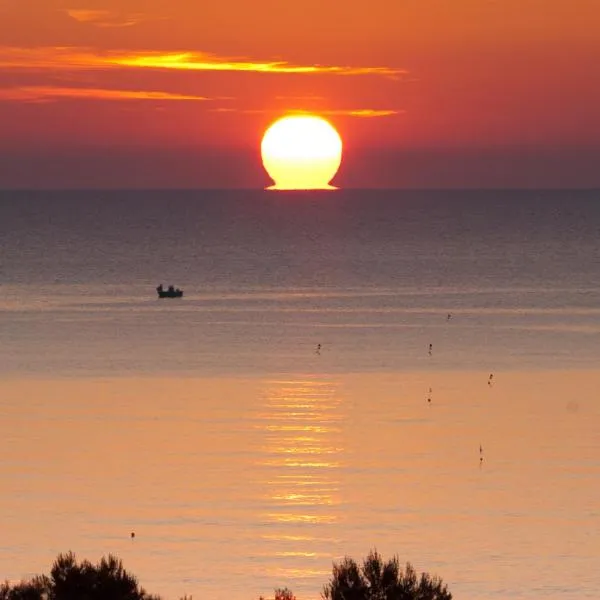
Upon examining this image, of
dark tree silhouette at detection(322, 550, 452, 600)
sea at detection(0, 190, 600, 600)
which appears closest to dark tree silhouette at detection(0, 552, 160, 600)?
dark tree silhouette at detection(322, 550, 452, 600)

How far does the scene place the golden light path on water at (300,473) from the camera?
67750mm

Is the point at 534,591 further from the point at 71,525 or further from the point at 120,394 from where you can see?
the point at 120,394

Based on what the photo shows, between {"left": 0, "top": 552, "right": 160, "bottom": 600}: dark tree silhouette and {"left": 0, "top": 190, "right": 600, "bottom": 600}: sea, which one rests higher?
{"left": 0, "top": 190, "right": 600, "bottom": 600}: sea

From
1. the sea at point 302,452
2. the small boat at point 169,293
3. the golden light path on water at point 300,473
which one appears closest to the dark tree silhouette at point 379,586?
the sea at point 302,452

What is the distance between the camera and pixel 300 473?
81.1 m

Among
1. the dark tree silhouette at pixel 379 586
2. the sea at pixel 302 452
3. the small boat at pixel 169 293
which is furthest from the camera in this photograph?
the small boat at pixel 169 293

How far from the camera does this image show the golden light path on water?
222 feet

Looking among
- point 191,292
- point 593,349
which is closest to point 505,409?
point 593,349

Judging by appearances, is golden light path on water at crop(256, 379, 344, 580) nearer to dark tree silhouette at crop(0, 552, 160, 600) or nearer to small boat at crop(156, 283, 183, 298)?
dark tree silhouette at crop(0, 552, 160, 600)

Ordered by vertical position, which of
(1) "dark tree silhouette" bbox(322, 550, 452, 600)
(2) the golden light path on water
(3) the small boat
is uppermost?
(3) the small boat

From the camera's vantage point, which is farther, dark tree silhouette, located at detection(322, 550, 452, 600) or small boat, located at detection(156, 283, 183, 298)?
small boat, located at detection(156, 283, 183, 298)

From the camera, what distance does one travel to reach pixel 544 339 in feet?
445

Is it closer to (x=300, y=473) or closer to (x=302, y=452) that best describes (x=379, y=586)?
(x=300, y=473)

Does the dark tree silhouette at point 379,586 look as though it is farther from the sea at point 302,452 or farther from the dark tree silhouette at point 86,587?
the sea at point 302,452
